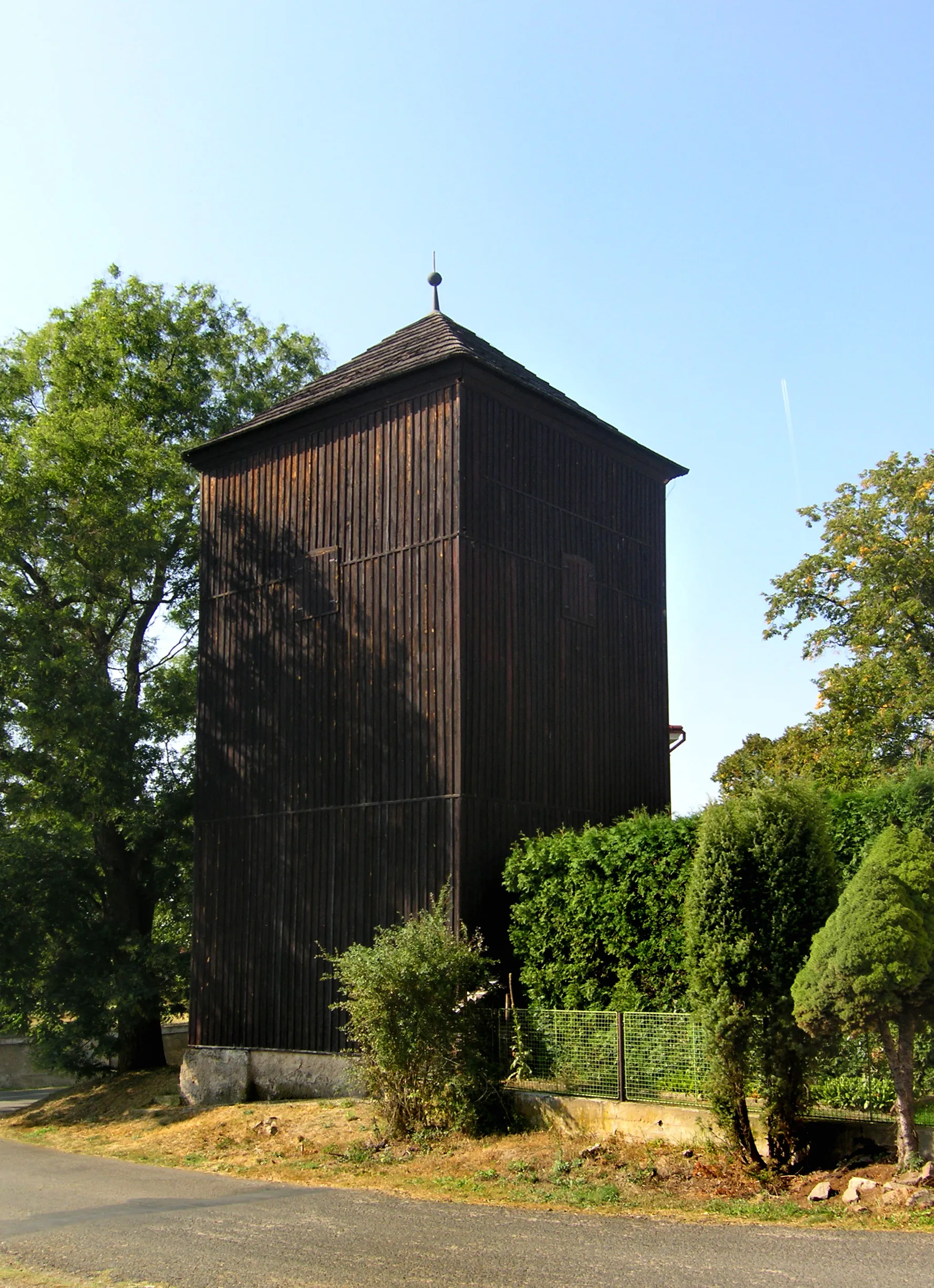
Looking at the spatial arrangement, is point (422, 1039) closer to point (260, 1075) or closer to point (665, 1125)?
point (665, 1125)

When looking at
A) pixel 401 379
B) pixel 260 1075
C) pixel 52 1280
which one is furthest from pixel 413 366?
pixel 52 1280

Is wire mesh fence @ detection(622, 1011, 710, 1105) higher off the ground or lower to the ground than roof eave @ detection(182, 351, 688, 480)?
lower

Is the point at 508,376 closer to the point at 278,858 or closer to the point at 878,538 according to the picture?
the point at 278,858

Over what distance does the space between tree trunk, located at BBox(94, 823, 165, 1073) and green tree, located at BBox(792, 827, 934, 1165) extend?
580 inches

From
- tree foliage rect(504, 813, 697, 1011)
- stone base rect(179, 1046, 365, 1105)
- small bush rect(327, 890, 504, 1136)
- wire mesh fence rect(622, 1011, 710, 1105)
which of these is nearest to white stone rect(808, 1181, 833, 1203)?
wire mesh fence rect(622, 1011, 710, 1105)

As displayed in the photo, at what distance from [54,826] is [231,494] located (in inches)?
283

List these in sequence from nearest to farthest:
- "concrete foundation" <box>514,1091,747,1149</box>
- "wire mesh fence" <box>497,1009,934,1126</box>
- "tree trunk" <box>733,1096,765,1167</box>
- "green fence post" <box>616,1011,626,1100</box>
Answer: "tree trunk" <box>733,1096,765,1167</box>, "wire mesh fence" <box>497,1009,934,1126</box>, "concrete foundation" <box>514,1091,747,1149</box>, "green fence post" <box>616,1011,626,1100</box>

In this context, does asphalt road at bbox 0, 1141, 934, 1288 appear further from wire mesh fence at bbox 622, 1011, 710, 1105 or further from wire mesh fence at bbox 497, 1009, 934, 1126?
wire mesh fence at bbox 622, 1011, 710, 1105

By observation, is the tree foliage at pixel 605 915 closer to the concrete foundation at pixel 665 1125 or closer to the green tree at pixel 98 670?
the concrete foundation at pixel 665 1125

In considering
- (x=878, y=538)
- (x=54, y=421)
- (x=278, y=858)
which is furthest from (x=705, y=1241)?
(x=878, y=538)

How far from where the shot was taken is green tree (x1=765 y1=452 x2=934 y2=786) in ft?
88.5

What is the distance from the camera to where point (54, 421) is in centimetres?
2358

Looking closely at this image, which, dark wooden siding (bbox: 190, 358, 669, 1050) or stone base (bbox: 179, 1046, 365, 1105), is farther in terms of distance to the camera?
dark wooden siding (bbox: 190, 358, 669, 1050)

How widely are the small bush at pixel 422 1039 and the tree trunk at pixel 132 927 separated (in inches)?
352
